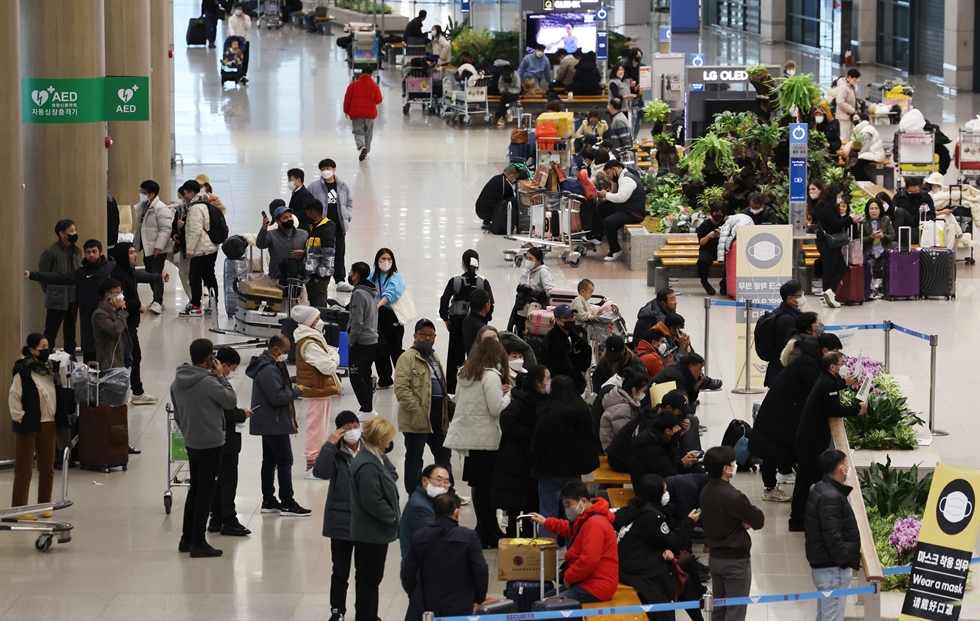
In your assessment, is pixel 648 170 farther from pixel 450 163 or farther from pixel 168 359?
pixel 168 359

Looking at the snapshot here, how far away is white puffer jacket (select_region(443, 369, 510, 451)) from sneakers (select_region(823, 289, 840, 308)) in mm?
8105

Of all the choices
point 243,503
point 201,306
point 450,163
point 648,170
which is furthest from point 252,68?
point 243,503

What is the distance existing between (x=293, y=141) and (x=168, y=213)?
1530 centimetres

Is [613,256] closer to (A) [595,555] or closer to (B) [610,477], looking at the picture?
(B) [610,477]

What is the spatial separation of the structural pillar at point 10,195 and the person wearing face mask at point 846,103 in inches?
715

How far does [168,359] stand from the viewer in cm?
1565

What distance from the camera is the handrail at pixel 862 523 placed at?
8492 mm

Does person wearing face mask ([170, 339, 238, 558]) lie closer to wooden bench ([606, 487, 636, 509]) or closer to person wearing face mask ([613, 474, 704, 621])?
wooden bench ([606, 487, 636, 509])

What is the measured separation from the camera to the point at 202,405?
10320 mm

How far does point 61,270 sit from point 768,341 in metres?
6.44

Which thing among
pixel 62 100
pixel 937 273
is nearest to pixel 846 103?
pixel 937 273

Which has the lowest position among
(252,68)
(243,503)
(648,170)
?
(243,503)

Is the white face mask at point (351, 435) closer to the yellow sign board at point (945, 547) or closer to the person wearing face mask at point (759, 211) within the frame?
the yellow sign board at point (945, 547)

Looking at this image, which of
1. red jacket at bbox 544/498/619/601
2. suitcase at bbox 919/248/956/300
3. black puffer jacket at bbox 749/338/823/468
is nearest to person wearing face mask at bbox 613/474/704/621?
red jacket at bbox 544/498/619/601
